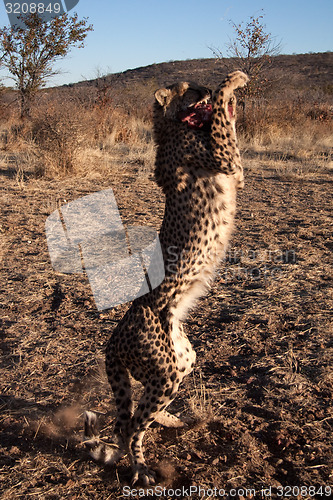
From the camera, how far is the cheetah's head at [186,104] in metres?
2.39

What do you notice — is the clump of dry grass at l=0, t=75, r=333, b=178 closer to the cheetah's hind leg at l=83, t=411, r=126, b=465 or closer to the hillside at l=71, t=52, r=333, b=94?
the cheetah's hind leg at l=83, t=411, r=126, b=465

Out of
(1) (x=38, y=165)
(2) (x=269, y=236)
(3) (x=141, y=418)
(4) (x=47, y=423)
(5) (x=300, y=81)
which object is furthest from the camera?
(5) (x=300, y=81)

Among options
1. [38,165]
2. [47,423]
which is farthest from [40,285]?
[38,165]

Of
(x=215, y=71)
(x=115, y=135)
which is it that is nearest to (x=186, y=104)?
(x=115, y=135)

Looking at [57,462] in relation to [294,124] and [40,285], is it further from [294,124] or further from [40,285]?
[294,124]

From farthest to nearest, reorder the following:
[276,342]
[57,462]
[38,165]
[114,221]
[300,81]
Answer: [300,81] → [38,165] → [114,221] → [276,342] → [57,462]

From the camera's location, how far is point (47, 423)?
8.89ft

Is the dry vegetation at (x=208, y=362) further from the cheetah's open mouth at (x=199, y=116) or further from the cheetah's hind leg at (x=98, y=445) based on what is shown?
the cheetah's open mouth at (x=199, y=116)

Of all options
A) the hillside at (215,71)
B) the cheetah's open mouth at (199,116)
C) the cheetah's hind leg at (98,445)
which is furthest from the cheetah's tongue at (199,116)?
the hillside at (215,71)

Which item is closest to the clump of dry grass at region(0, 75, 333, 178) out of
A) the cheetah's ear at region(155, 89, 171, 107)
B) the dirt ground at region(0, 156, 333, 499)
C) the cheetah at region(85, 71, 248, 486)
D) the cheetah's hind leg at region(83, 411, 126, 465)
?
the dirt ground at region(0, 156, 333, 499)

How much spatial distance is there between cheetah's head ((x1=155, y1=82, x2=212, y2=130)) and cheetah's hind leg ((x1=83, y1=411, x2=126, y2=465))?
163 cm

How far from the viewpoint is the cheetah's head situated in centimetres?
239

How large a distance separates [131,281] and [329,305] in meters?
1.95

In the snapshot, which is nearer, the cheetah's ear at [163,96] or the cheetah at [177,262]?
the cheetah at [177,262]
